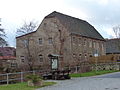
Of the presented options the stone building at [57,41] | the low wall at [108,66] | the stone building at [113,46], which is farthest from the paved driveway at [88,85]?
the stone building at [113,46]

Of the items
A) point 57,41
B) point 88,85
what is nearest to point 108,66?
point 57,41

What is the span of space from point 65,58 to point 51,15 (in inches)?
378

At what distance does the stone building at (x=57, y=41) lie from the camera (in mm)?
51125

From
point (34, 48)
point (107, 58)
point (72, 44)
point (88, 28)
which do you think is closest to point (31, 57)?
point (34, 48)

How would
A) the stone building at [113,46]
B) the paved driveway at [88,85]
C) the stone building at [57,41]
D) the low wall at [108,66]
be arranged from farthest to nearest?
the stone building at [113,46] < the stone building at [57,41] < the low wall at [108,66] < the paved driveway at [88,85]

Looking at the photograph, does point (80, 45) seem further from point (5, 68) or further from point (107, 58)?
point (5, 68)

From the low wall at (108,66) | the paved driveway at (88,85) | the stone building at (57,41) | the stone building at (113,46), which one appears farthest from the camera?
the stone building at (113,46)

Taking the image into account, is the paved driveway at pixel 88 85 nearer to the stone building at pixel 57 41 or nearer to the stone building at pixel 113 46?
the stone building at pixel 57 41

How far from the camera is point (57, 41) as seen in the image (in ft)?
172

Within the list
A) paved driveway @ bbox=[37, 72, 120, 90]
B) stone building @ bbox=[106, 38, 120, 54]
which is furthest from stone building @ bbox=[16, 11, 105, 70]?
paved driveway @ bbox=[37, 72, 120, 90]

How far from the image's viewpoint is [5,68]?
33750mm

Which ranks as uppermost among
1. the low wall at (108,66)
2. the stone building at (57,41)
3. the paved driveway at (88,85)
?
the stone building at (57,41)

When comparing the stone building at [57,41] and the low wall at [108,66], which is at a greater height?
the stone building at [57,41]

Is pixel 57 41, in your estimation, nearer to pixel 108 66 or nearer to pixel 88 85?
pixel 108 66
